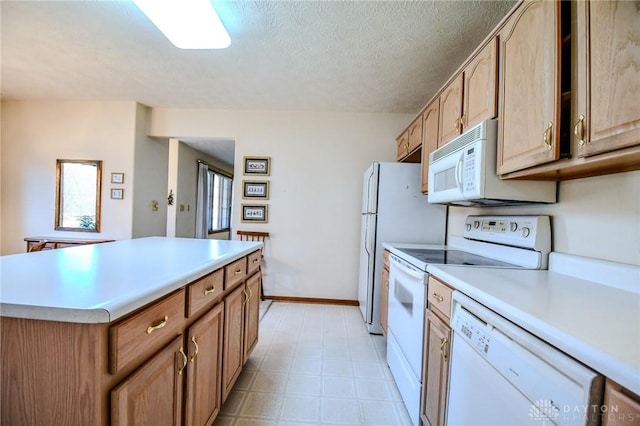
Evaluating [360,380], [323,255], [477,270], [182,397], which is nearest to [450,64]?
[477,270]

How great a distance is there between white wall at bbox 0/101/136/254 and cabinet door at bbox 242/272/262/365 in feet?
8.57

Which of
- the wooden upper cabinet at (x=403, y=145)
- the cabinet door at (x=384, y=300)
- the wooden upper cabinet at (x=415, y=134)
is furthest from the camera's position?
the wooden upper cabinet at (x=403, y=145)

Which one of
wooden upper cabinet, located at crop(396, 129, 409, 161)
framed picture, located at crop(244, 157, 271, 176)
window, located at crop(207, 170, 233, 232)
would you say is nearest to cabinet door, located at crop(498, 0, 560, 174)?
wooden upper cabinet, located at crop(396, 129, 409, 161)

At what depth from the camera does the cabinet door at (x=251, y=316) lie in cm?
171

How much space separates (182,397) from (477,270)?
1370 millimetres

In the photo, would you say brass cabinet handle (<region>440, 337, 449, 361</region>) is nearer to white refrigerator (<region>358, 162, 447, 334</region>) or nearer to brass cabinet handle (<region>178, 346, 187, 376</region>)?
brass cabinet handle (<region>178, 346, 187, 376</region>)

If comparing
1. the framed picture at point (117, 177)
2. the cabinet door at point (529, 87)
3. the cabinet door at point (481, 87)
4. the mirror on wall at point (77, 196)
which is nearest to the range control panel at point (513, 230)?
the cabinet door at point (529, 87)

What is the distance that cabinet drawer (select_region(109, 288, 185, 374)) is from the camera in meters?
0.66

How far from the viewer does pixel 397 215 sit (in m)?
2.51

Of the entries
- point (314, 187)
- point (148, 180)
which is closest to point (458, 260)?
point (314, 187)

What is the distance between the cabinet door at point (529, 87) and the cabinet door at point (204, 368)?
158cm

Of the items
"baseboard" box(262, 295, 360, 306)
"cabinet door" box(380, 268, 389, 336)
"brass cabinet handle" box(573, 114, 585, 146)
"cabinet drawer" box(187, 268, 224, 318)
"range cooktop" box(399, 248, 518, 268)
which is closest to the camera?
"brass cabinet handle" box(573, 114, 585, 146)

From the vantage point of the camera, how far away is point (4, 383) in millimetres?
650

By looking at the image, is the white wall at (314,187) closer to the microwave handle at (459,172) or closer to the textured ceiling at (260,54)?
the textured ceiling at (260,54)
